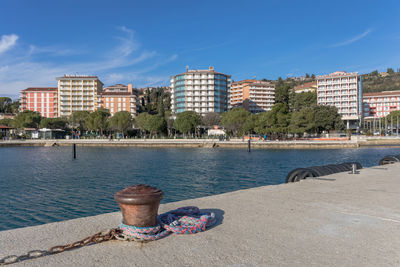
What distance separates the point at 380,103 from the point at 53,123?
444 feet

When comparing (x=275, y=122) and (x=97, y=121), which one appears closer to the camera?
(x=275, y=122)

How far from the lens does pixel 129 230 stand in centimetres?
464

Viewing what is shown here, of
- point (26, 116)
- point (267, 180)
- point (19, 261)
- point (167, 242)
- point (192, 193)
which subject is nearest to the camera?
point (19, 261)

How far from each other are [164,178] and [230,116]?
65.9 meters

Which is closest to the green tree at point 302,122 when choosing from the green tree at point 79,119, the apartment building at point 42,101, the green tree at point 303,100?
the green tree at point 303,100

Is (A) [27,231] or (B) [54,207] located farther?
(B) [54,207]

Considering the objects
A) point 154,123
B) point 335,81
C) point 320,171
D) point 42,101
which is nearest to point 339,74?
point 335,81

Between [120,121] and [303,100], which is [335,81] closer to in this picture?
[303,100]

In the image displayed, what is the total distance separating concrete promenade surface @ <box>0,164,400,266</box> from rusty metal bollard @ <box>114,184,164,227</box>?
338 millimetres

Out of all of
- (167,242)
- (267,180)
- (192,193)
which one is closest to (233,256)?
(167,242)

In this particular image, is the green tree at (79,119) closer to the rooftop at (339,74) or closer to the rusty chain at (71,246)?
the rooftop at (339,74)

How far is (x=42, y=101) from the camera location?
145375mm

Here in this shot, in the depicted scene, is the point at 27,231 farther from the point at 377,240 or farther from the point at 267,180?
the point at 267,180

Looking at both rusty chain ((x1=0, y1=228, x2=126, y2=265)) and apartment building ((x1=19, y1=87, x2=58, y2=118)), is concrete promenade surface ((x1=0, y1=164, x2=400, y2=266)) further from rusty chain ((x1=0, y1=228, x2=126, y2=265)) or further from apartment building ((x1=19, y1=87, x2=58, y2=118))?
apartment building ((x1=19, y1=87, x2=58, y2=118))
